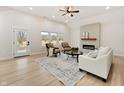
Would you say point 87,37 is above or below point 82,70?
above

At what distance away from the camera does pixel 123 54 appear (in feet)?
23.4

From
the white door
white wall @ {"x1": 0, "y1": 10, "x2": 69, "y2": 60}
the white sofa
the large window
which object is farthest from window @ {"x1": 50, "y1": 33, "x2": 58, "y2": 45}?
the white sofa

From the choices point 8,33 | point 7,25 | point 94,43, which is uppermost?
point 7,25

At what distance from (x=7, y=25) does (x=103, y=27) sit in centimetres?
687

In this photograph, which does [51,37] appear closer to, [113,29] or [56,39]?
[56,39]

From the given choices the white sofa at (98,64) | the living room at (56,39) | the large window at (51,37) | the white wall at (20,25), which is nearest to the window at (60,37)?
the large window at (51,37)

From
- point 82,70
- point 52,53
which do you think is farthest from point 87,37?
point 82,70

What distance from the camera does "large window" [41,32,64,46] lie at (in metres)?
8.83

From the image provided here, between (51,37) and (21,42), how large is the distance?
3.08 meters

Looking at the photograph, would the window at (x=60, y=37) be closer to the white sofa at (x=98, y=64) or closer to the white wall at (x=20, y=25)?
the white wall at (x=20, y=25)

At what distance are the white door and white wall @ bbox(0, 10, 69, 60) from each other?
299mm

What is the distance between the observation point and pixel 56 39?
33.0ft

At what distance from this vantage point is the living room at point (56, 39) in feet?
13.4
